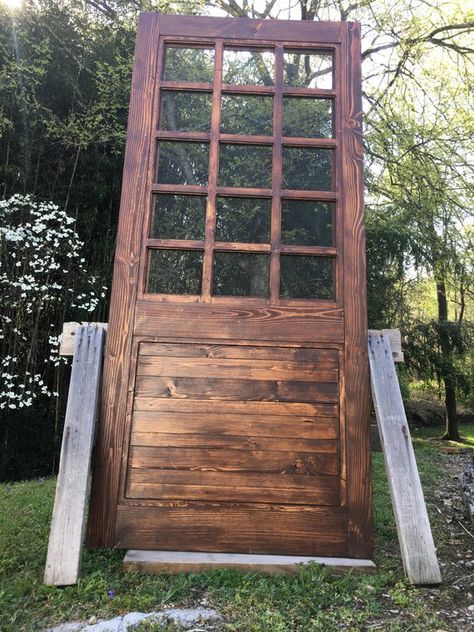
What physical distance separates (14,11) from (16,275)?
9.67 ft

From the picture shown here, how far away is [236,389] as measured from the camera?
2436 millimetres

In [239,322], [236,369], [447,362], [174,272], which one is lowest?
[236,369]

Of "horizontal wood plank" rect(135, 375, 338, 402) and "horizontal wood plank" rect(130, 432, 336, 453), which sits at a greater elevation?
"horizontal wood plank" rect(135, 375, 338, 402)

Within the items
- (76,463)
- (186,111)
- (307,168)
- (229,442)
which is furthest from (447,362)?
(76,463)

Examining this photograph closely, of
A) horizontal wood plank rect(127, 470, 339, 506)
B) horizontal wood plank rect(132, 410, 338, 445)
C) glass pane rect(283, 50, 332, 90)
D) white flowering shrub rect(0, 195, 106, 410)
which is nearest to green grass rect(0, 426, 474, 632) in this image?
horizontal wood plank rect(127, 470, 339, 506)

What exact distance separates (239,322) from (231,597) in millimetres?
1207

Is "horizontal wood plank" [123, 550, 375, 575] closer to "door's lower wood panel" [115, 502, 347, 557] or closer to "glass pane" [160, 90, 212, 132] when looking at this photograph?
"door's lower wood panel" [115, 502, 347, 557]

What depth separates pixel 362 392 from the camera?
244 cm

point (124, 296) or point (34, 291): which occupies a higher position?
point (34, 291)

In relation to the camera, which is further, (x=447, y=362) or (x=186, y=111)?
(x=447, y=362)

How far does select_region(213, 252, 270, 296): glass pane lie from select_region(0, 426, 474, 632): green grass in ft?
4.28

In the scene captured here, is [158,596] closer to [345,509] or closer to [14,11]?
[345,509]

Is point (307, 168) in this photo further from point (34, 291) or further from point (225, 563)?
point (34, 291)

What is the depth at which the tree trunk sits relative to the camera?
29.2 feet
